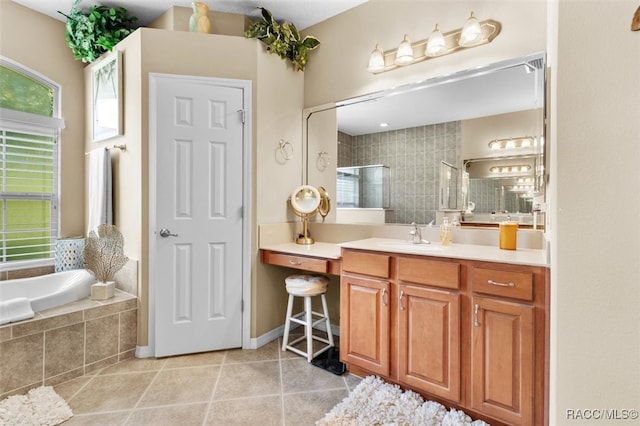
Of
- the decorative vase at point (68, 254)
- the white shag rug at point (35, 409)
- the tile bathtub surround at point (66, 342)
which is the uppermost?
the decorative vase at point (68, 254)

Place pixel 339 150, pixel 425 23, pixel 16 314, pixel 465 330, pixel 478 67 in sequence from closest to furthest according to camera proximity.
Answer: pixel 465 330 < pixel 16 314 < pixel 478 67 < pixel 425 23 < pixel 339 150

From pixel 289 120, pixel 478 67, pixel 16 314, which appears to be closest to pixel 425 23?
pixel 478 67

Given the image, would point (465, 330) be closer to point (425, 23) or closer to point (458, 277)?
point (458, 277)

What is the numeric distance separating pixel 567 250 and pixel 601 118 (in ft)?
1.40

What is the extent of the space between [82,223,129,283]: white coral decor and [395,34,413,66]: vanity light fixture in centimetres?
260

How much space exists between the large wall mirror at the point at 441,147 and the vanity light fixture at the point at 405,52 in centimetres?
19

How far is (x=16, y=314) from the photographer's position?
196 centimetres

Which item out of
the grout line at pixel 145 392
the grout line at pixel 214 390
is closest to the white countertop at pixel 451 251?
the grout line at pixel 214 390

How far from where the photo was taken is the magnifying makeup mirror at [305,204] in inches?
111

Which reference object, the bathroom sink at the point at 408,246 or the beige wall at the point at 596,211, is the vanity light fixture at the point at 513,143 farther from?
the beige wall at the point at 596,211

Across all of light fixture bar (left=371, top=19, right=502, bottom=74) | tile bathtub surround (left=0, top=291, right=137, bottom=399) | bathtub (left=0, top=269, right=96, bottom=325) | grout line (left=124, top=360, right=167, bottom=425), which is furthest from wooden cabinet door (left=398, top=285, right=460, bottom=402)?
bathtub (left=0, top=269, right=96, bottom=325)

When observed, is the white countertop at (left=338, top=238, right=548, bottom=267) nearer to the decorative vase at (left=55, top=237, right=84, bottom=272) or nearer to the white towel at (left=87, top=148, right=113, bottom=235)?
the white towel at (left=87, top=148, right=113, bottom=235)

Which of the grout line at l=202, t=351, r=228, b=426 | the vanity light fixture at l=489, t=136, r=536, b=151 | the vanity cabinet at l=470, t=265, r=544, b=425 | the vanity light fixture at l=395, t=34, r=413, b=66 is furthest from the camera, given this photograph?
the vanity light fixture at l=395, t=34, r=413, b=66

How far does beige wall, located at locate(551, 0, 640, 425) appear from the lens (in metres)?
0.96
